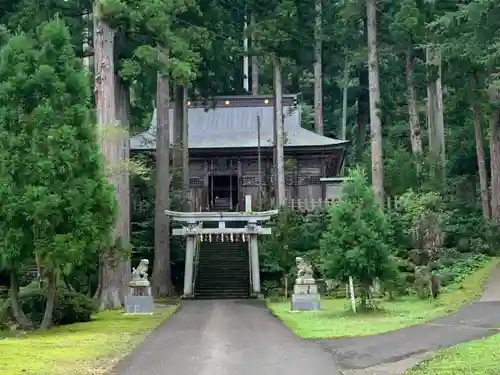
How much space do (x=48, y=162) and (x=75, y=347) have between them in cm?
402

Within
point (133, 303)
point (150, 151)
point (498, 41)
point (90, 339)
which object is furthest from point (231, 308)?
point (150, 151)

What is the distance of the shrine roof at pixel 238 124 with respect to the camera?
3487 cm

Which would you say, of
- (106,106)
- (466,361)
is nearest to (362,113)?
(106,106)

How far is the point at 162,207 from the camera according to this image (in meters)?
25.5

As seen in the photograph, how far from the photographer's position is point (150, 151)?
32.5 m

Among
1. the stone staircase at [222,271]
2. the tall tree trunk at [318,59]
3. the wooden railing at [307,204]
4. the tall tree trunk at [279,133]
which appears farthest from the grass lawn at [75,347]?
the tall tree trunk at [318,59]

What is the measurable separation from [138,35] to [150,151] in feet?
35.3

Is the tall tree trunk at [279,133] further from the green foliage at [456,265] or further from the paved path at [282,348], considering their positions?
the paved path at [282,348]

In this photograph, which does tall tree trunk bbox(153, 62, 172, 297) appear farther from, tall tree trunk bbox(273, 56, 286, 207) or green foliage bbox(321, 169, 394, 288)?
green foliage bbox(321, 169, 394, 288)

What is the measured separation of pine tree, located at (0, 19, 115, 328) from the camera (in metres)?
13.6

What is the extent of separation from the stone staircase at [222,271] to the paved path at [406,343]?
1181cm

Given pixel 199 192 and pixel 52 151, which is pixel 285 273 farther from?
pixel 52 151

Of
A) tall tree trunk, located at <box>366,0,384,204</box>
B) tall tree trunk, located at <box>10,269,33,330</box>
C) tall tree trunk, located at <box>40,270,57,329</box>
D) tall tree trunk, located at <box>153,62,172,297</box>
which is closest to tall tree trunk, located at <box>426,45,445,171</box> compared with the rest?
tall tree trunk, located at <box>366,0,384,204</box>

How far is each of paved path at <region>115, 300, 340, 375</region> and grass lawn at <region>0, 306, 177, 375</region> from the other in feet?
1.10
